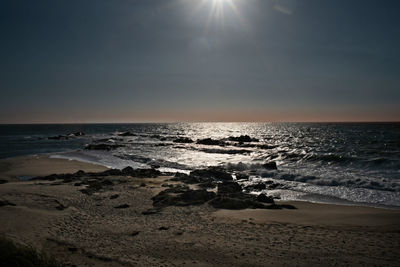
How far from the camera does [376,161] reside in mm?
25828

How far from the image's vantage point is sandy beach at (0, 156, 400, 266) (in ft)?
23.1

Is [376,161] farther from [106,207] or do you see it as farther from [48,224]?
[48,224]

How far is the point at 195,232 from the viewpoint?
905 centimetres

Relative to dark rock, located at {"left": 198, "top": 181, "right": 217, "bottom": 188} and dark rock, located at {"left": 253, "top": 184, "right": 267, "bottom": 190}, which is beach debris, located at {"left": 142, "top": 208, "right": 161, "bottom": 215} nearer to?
dark rock, located at {"left": 198, "top": 181, "right": 217, "bottom": 188}

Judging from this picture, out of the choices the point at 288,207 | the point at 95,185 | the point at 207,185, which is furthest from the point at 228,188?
the point at 95,185

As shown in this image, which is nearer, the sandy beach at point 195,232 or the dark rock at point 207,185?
the sandy beach at point 195,232

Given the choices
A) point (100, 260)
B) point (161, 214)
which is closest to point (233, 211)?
point (161, 214)

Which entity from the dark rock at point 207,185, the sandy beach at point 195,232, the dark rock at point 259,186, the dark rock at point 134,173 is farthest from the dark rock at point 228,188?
the dark rock at point 134,173

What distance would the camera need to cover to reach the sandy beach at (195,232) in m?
7.04

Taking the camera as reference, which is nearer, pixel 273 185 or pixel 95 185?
pixel 95 185

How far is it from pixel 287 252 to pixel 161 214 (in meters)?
5.69

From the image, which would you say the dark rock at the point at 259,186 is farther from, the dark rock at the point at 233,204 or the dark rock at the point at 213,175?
the dark rock at the point at 233,204

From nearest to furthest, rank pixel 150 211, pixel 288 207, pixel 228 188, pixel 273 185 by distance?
1. pixel 150 211
2. pixel 288 207
3. pixel 228 188
4. pixel 273 185

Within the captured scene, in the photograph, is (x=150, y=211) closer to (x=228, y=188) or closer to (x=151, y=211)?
(x=151, y=211)
